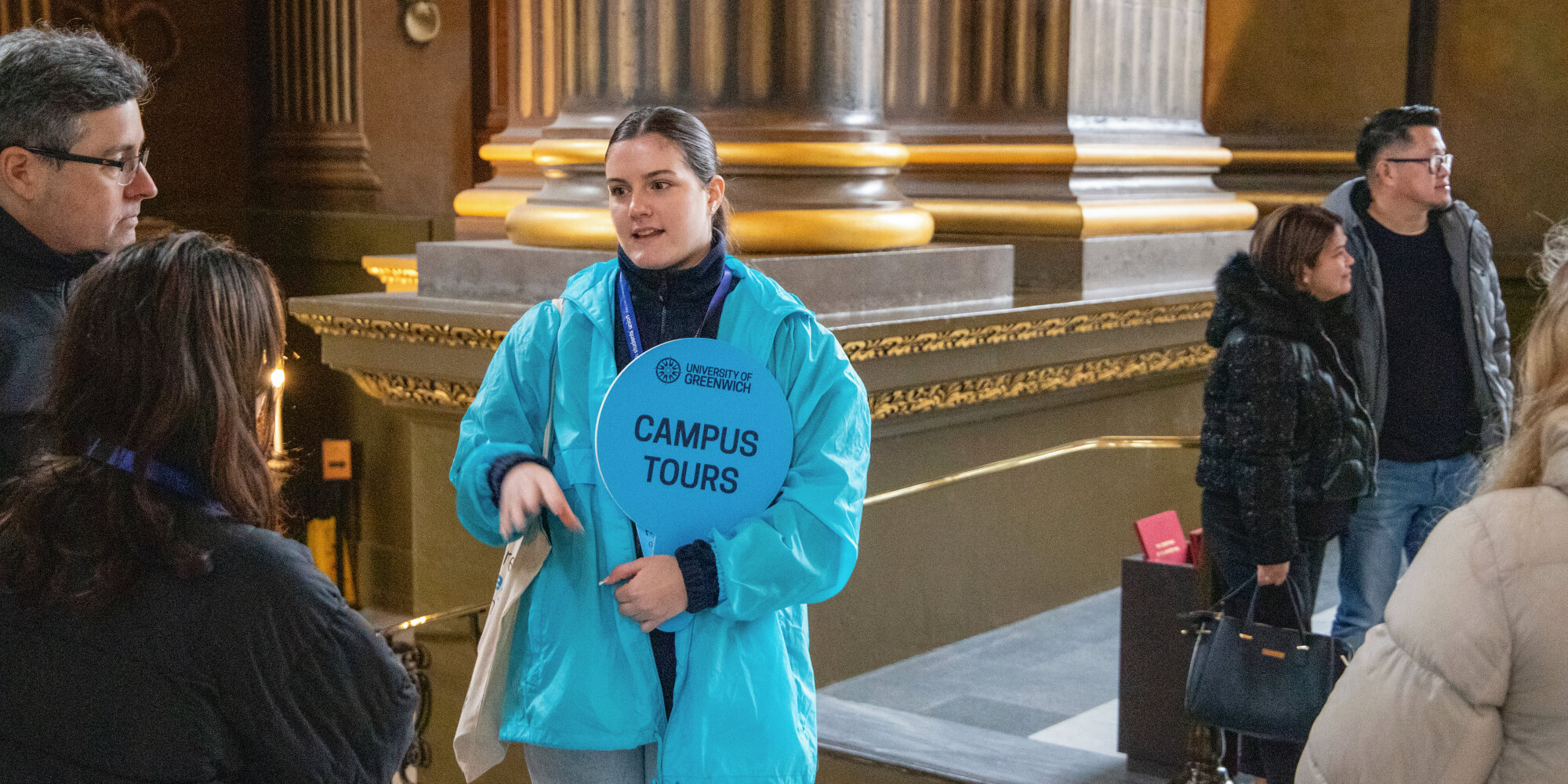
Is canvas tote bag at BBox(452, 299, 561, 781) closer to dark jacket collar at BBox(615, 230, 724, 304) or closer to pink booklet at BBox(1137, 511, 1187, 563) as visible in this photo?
dark jacket collar at BBox(615, 230, 724, 304)

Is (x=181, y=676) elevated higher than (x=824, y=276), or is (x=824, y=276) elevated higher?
(x=824, y=276)

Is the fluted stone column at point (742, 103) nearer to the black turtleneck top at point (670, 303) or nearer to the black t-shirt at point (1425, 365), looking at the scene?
the black t-shirt at point (1425, 365)

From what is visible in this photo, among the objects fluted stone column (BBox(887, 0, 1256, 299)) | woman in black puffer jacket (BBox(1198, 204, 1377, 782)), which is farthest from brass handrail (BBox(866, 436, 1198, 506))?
woman in black puffer jacket (BBox(1198, 204, 1377, 782))

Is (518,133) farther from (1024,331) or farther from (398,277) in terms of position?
(1024,331)

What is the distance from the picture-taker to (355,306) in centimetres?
449

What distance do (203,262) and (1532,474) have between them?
1.41 meters

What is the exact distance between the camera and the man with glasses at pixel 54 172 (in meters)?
1.96

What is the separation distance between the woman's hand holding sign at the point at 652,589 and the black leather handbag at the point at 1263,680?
63.1 inches

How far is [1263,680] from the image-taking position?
10.7ft

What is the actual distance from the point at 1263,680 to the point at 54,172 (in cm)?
251

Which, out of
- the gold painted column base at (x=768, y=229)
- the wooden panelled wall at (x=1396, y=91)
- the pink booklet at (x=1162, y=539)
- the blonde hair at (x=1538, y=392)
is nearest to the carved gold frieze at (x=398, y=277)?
the gold painted column base at (x=768, y=229)

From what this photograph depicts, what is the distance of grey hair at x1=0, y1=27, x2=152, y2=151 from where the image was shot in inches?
79.4

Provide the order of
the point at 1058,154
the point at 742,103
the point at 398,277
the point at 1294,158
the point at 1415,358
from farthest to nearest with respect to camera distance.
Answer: the point at 1294,158
the point at 398,277
the point at 1058,154
the point at 742,103
the point at 1415,358

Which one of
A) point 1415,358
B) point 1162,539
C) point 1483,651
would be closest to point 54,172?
point 1483,651
